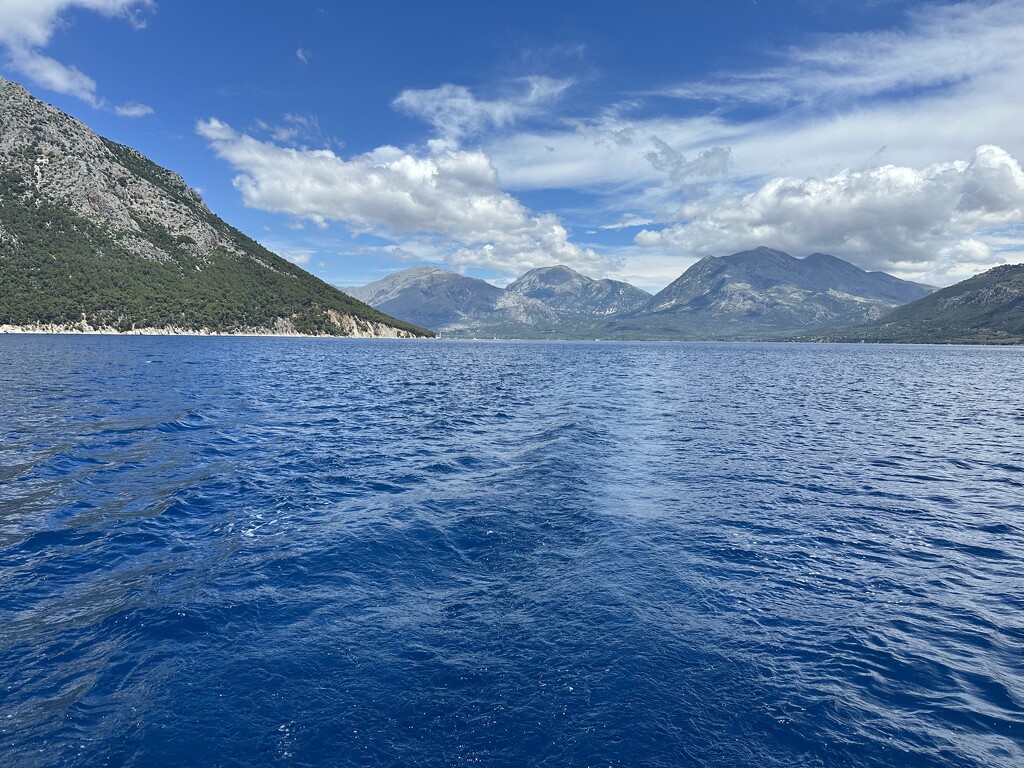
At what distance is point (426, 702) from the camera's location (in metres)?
10.4

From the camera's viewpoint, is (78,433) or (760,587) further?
(78,433)

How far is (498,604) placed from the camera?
14.6m

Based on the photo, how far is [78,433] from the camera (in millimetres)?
32781

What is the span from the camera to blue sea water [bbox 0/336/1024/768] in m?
9.60

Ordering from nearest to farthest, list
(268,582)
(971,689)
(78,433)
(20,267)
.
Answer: (971,689)
(268,582)
(78,433)
(20,267)

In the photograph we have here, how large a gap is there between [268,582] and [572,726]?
10389 mm

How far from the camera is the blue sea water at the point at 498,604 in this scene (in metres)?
9.60

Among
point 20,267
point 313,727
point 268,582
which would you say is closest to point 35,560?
point 268,582

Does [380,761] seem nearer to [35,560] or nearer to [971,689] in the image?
[971,689]

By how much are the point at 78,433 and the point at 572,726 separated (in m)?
38.1

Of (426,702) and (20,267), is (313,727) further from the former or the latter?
(20,267)

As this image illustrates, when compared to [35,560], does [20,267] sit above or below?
above

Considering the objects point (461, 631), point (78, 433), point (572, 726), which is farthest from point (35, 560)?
point (78, 433)

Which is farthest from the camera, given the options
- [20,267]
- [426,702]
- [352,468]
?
[20,267]
